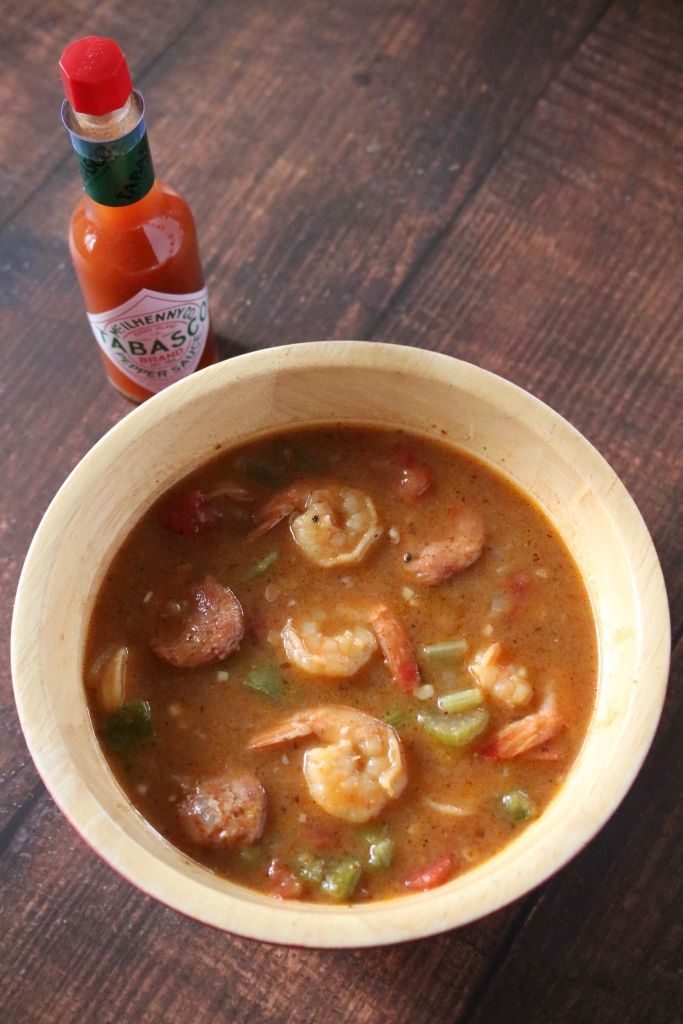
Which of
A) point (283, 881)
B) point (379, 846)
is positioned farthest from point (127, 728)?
point (379, 846)

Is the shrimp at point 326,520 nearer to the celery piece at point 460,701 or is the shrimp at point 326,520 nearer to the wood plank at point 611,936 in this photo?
the celery piece at point 460,701

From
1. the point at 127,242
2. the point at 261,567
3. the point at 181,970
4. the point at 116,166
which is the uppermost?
the point at 116,166

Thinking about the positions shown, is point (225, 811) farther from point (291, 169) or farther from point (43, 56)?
point (43, 56)

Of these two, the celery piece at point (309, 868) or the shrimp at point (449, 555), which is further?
the shrimp at point (449, 555)

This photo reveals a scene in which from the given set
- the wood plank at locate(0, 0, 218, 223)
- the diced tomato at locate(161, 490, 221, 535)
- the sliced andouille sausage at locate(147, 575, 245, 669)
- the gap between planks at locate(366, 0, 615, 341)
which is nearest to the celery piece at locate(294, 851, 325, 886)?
the sliced andouille sausage at locate(147, 575, 245, 669)

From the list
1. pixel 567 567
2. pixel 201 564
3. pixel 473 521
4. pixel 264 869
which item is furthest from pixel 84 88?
pixel 264 869

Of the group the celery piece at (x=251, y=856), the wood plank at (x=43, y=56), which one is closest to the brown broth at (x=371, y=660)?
the celery piece at (x=251, y=856)

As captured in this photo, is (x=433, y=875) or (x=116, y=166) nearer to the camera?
(x=433, y=875)

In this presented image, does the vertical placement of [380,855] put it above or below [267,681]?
below
